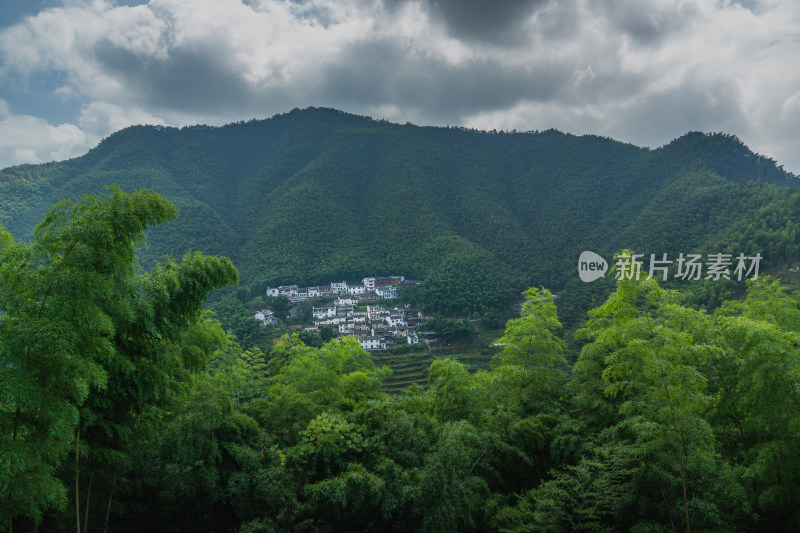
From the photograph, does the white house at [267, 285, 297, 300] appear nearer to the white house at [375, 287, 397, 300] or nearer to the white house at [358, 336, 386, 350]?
the white house at [375, 287, 397, 300]

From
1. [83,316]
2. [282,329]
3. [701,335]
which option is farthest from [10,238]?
[282,329]

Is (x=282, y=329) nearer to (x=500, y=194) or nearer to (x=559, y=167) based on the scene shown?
(x=500, y=194)

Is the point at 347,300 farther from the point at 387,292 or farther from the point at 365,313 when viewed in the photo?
the point at 387,292

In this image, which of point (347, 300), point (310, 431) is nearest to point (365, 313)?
point (347, 300)

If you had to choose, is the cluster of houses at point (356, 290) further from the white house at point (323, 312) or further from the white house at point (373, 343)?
the white house at point (373, 343)

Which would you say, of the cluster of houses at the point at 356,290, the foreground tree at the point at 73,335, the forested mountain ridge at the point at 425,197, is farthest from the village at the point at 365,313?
the foreground tree at the point at 73,335
